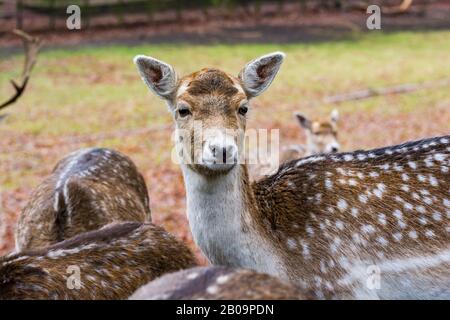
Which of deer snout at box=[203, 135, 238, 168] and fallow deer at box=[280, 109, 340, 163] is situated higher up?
fallow deer at box=[280, 109, 340, 163]

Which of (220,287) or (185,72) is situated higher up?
(185,72)

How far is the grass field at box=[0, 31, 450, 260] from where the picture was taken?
1439 cm

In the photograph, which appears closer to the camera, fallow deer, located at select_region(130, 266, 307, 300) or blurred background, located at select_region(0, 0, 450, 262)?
fallow deer, located at select_region(130, 266, 307, 300)

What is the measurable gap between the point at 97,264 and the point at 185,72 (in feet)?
65.1

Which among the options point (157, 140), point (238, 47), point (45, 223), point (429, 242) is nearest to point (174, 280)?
point (429, 242)

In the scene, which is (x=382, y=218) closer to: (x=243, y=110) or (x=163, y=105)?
(x=243, y=110)

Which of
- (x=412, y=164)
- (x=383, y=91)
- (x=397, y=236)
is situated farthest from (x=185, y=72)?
(x=397, y=236)

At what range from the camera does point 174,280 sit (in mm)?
3832

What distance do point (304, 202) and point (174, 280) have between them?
5.48 feet

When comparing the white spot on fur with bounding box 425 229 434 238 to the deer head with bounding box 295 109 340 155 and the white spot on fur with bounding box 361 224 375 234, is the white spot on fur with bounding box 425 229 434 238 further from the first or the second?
the deer head with bounding box 295 109 340 155

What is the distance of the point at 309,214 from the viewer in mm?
5281

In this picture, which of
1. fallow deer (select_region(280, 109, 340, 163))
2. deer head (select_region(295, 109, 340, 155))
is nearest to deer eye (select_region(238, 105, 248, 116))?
fallow deer (select_region(280, 109, 340, 163))

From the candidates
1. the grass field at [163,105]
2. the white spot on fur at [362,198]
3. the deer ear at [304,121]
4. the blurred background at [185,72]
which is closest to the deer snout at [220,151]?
the white spot on fur at [362,198]
